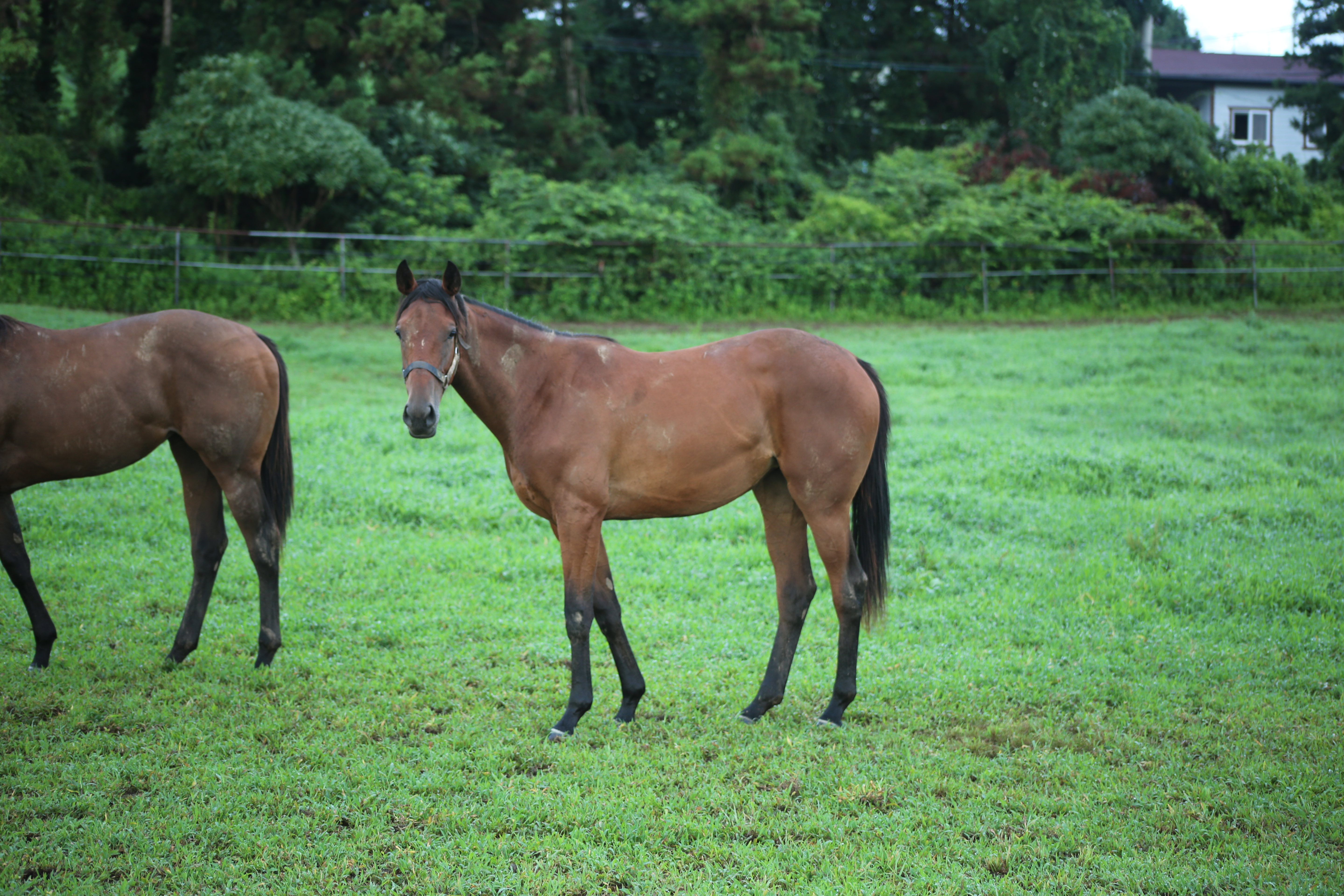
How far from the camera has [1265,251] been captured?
19375 mm

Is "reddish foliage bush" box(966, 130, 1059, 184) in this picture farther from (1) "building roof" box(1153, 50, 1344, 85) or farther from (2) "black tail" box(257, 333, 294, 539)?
(2) "black tail" box(257, 333, 294, 539)

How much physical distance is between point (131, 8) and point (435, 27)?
673 centimetres

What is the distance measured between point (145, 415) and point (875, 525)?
13.1 ft

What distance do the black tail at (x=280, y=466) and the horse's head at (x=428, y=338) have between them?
4.63 feet

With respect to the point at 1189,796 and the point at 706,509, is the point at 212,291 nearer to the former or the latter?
the point at 706,509

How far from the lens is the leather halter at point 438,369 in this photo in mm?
4258

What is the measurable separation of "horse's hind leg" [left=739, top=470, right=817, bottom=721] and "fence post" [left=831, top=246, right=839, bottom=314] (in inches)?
548

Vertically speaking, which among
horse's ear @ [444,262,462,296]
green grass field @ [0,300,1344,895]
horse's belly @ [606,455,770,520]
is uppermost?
horse's ear @ [444,262,462,296]

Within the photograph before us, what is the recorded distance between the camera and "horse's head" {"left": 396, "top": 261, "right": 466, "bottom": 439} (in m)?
4.19

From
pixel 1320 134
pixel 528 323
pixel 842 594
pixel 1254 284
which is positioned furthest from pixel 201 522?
pixel 1320 134

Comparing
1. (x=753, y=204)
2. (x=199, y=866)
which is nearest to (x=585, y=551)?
(x=199, y=866)

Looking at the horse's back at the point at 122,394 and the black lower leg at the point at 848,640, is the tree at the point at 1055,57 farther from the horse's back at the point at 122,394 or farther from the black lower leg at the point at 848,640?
the horse's back at the point at 122,394

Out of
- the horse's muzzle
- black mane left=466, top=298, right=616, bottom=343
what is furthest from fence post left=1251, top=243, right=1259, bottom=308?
the horse's muzzle

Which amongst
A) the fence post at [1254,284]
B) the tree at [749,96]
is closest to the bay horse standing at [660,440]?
the fence post at [1254,284]
